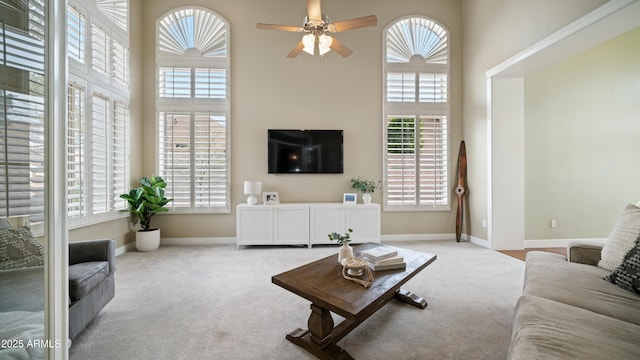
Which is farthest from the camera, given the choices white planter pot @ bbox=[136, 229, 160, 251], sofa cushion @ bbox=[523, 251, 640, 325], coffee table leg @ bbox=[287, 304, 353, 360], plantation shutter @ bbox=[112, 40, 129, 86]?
white planter pot @ bbox=[136, 229, 160, 251]

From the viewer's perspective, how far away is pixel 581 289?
5.34 ft

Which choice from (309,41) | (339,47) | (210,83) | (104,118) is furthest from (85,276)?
(210,83)

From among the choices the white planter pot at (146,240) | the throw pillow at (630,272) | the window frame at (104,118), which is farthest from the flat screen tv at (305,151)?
the throw pillow at (630,272)

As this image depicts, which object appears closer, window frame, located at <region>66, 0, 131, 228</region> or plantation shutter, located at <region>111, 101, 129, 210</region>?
window frame, located at <region>66, 0, 131, 228</region>

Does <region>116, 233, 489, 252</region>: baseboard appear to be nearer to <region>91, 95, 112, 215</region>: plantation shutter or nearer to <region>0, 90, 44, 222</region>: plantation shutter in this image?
<region>91, 95, 112, 215</region>: plantation shutter

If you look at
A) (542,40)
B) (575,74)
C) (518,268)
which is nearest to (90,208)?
(518,268)

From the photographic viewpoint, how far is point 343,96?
486cm

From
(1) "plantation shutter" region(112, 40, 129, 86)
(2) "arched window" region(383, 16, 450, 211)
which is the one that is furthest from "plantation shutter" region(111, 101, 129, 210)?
(2) "arched window" region(383, 16, 450, 211)

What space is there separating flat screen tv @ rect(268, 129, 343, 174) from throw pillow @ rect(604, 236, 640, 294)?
3.52m

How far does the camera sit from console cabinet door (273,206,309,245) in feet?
14.4

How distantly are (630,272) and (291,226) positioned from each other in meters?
3.63

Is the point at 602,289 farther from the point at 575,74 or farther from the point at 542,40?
the point at 575,74

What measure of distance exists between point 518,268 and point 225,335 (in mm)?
3495

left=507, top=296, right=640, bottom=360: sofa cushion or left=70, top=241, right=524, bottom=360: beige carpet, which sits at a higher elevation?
left=507, top=296, right=640, bottom=360: sofa cushion
